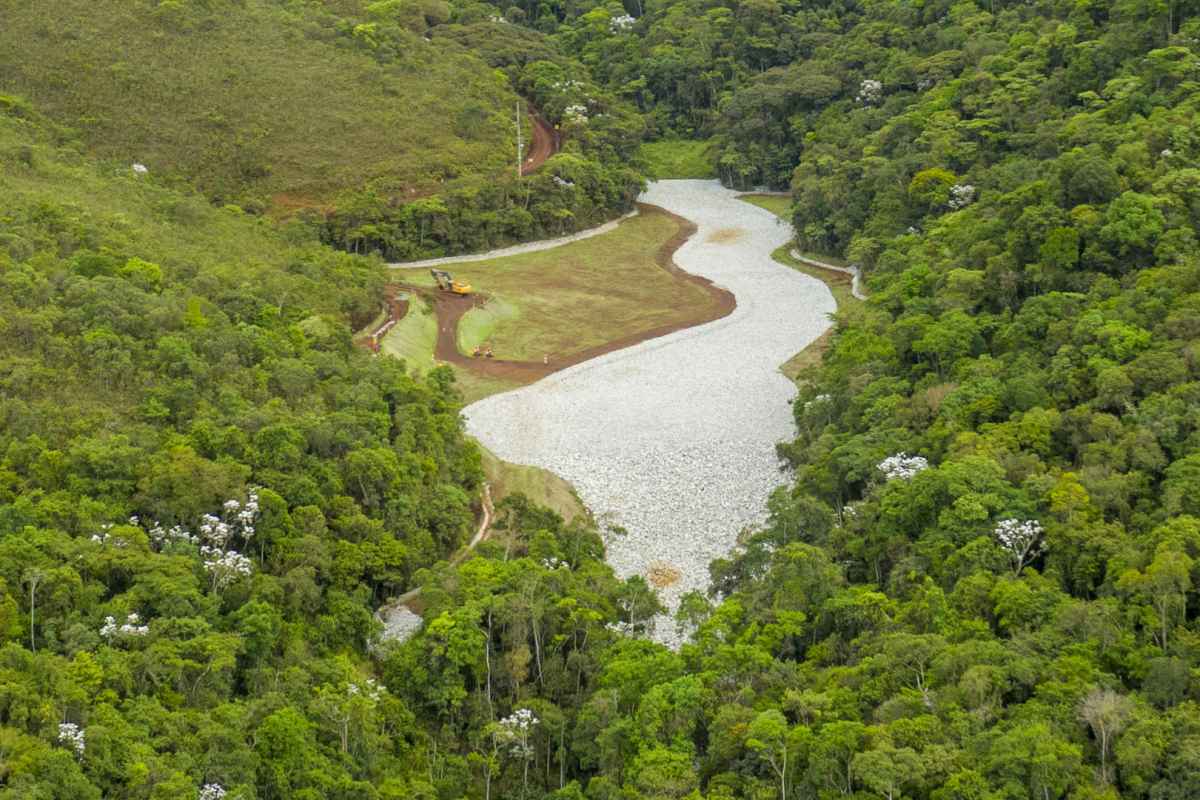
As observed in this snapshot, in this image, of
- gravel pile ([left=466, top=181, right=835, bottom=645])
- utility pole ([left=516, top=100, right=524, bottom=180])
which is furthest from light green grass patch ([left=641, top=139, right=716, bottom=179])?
gravel pile ([left=466, top=181, right=835, bottom=645])

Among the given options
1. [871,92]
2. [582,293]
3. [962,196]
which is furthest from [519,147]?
[962,196]

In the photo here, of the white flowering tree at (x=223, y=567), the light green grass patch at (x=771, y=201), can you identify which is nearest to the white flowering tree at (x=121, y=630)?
the white flowering tree at (x=223, y=567)

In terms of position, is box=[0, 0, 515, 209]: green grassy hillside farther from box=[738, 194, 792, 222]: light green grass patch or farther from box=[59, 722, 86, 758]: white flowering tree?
box=[59, 722, 86, 758]: white flowering tree

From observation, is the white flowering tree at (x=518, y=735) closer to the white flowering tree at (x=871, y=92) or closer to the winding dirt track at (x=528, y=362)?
the winding dirt track at (x=528, y=362)

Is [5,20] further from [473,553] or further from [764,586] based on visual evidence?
[764,586]

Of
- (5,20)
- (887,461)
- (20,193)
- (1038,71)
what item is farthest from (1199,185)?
(5,20)

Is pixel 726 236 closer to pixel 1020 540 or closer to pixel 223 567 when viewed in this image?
pixel 1020 540

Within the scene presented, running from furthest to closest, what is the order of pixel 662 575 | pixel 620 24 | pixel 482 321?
pixel 620 24, pixel 482 321, pixel 662 575
